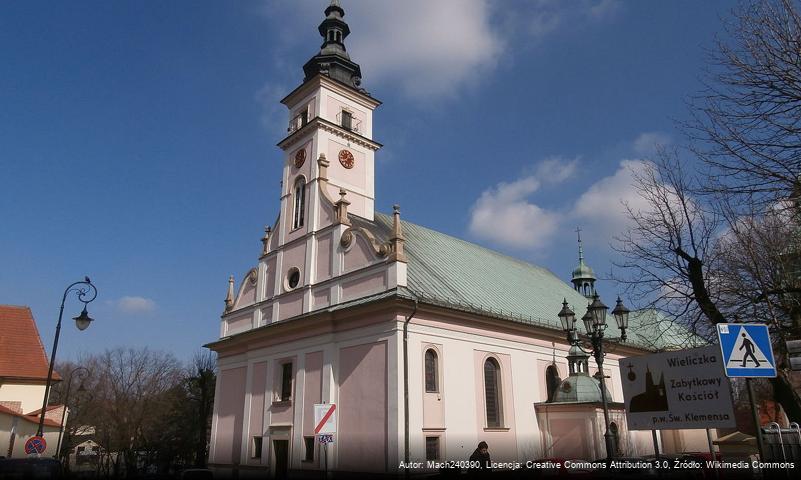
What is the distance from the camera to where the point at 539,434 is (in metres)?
26.6

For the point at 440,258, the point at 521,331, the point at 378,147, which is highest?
the point at 378,147

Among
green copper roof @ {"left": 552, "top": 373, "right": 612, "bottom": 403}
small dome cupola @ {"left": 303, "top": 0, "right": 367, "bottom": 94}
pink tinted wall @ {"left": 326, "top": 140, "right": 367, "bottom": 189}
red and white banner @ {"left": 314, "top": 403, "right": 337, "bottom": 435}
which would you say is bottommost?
red and white banner @ {"left": 314, "top": 403, "right": 337, "bottom": 435}

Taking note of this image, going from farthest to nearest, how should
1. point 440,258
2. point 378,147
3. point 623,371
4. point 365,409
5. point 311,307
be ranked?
point 378,147 < point 440,258 < point 311,307 < point 365,409 < point 623,371

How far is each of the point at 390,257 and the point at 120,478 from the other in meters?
16.0

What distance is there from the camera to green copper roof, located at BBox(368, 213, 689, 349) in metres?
26.0

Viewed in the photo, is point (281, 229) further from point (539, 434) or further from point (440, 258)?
point (539, 434)

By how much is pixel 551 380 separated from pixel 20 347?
36.7 metres

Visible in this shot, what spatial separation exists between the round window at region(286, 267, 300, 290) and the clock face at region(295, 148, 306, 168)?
A: 626 centimetres

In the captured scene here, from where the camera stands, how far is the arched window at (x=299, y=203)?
101 feet

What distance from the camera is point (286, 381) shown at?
1082 inches

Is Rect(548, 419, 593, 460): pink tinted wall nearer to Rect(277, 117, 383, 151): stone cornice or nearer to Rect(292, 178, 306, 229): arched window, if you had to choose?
Rect(292, 178, 306, 229): arched window

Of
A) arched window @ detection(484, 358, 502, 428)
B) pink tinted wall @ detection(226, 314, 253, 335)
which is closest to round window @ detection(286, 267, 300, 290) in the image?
pink tinted wall @ detection(226, 314, 253, 335)

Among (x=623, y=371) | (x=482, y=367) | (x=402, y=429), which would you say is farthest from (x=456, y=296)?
(x=623, y=371)

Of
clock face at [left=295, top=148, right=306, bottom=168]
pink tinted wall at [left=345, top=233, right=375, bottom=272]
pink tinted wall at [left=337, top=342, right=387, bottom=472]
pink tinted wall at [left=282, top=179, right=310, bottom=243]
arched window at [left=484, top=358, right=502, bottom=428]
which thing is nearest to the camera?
pink tinted wall at [left=337, top=342, right=387, bottom=472]
